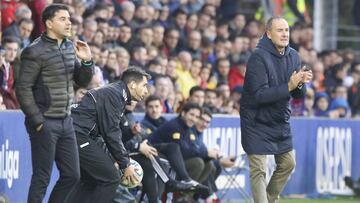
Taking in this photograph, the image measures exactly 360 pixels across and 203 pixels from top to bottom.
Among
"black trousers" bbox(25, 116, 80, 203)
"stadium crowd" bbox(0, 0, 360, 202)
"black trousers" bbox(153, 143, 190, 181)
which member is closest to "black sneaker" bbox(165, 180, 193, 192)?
"black trousers" bbox(153, 143, 190, 181)

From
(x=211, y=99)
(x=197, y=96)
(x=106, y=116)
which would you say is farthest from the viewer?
(x=211, y=99)

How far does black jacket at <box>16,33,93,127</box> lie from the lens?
11.7 m

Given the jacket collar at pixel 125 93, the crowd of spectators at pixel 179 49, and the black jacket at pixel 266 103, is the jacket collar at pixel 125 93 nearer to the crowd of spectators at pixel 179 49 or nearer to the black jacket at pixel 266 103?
the black jacket at pixel 266 103

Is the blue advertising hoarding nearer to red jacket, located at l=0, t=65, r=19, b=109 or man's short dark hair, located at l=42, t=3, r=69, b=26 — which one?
red jacket, located at l=0, t=65, r=19, b=109

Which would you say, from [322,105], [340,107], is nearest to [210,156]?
[322,105]

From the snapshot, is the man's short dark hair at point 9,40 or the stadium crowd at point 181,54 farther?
the stadium crowd at point 181,54

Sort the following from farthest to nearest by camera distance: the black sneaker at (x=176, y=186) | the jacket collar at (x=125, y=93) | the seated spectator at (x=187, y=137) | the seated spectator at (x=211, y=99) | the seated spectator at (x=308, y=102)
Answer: the seated spectator at (x=308, y=102) → the seated spectator at (x=211, y=99) → the seated spectator at (x=187, y=137) → the black sneaker at (x=176, y=186) → the jacket collar at (x=125, y=93)

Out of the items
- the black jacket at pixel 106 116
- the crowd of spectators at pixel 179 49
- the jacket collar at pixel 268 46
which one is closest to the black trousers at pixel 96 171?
the black jacket at pixel 106 116

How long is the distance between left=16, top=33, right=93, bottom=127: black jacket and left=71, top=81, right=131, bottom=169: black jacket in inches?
17.8

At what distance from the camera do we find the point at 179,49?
2181 centimetres

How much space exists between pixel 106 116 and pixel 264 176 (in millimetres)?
1922

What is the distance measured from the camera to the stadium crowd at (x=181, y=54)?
54.4 feet

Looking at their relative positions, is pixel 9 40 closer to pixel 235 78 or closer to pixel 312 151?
pixel 312 151

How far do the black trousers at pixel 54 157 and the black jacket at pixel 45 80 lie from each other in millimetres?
121
